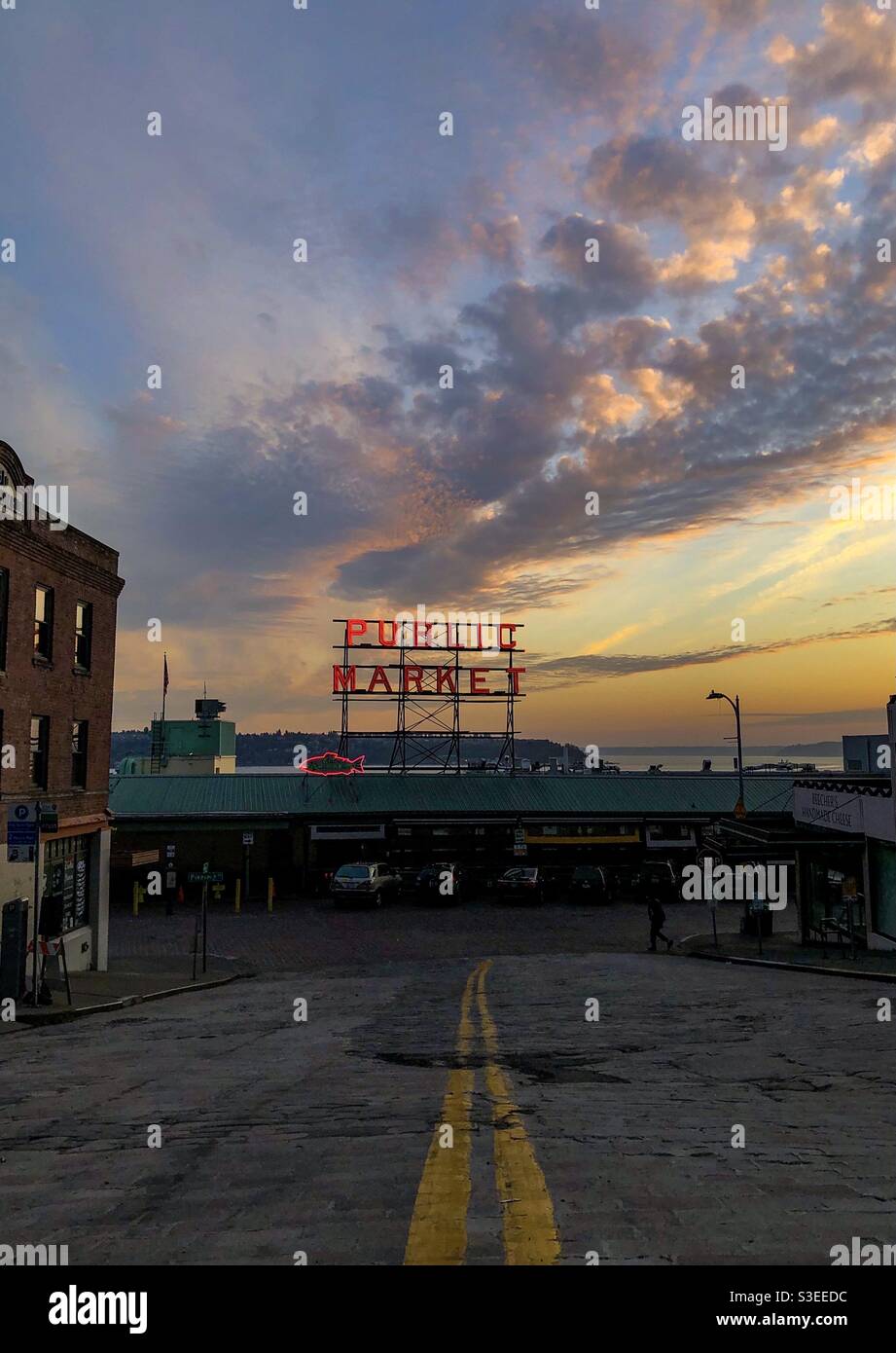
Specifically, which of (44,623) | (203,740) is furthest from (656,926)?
(203,740)

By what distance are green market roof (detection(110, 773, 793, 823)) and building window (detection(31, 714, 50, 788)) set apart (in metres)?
19.3

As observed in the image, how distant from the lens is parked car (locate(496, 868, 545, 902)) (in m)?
37.7

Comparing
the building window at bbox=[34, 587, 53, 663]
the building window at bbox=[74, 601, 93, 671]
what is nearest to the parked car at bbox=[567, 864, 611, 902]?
the building window at bbox=[74, 601, 93, 671]

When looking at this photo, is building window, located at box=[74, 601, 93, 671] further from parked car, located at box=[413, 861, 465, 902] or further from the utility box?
parked car, located at box=[413, 861, 465, 902]

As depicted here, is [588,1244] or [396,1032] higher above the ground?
[588,1244]

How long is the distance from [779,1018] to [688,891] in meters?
29.1

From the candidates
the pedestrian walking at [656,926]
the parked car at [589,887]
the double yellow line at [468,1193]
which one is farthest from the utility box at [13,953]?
the parked car at [589,887]

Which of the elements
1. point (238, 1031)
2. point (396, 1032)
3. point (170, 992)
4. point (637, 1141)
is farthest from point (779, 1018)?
point (170, 992)

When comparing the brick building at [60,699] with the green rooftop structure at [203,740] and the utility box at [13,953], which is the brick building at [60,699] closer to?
the utility box at [13,953]

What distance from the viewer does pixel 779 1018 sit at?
41.3 feet

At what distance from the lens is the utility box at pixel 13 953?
15859 mm
